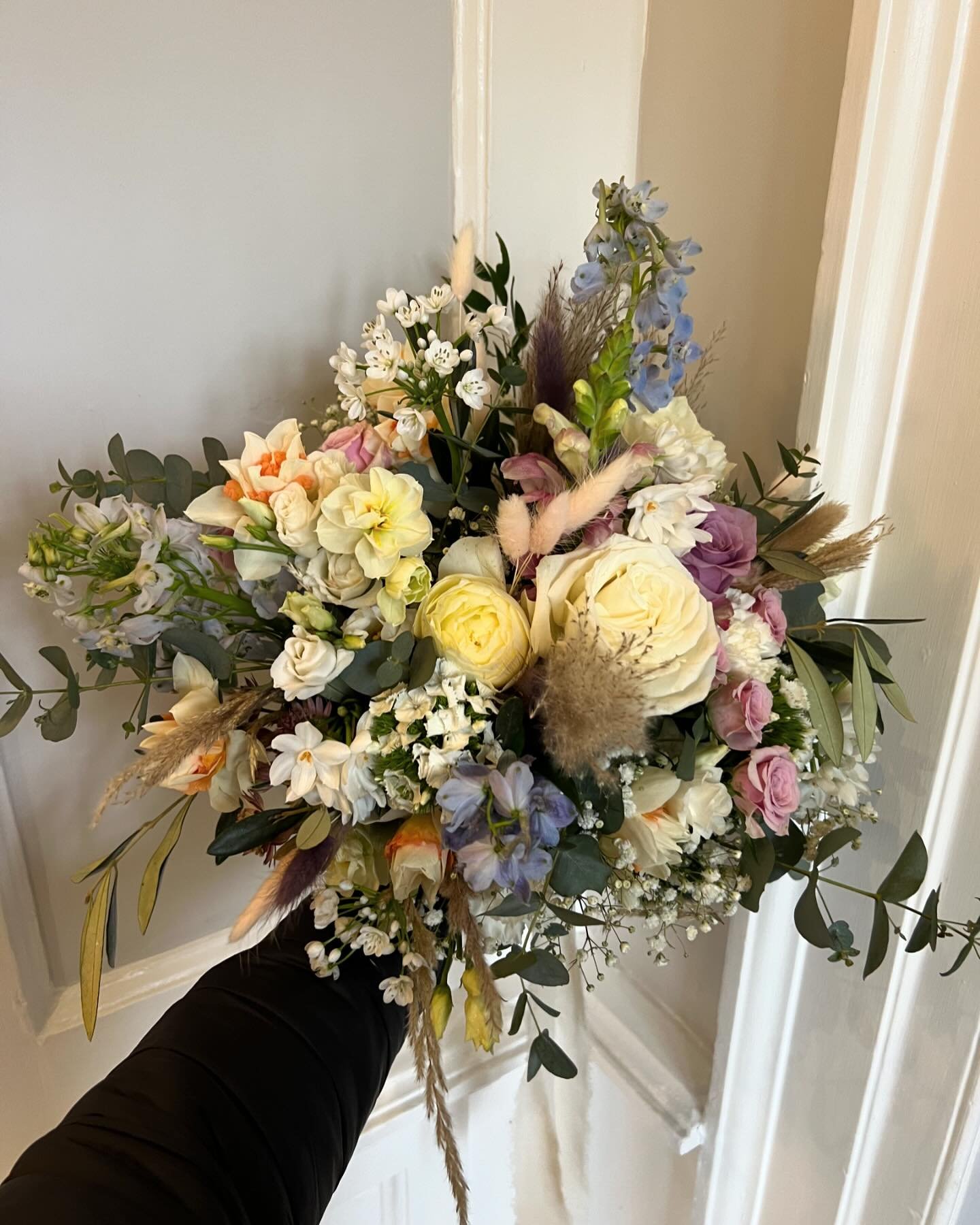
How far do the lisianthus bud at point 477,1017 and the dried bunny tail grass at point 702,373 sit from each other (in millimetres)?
483

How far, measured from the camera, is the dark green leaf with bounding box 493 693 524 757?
20.4 inches

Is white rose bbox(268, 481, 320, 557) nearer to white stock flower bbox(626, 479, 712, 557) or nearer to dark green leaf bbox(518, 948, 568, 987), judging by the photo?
white stock flower bbox(626, 479, 712, 557)

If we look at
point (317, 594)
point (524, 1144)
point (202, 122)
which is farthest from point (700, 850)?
point (524, 1144)

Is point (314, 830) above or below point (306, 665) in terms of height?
below

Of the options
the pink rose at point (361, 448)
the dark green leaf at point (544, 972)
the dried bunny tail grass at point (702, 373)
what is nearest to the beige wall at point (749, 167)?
the dried bunny tail grass at point (702, 373)

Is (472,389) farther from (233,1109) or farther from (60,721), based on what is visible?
(233,1109)

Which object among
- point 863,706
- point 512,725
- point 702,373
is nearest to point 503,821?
point 512,725

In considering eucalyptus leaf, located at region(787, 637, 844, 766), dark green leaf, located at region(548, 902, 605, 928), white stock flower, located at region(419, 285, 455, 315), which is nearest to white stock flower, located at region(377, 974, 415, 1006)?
dark green leaf, located at region(548, 902, 605, 928)

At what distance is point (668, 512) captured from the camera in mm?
518

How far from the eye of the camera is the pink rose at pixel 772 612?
551mm

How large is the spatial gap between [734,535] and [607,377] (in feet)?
0.44

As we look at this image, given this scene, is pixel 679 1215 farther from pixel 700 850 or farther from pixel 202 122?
pixel 202 122

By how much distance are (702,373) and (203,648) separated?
0.50 metres

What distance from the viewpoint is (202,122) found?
688 mm
